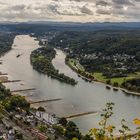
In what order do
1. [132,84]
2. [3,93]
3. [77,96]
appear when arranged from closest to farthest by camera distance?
1. [3,93]
2. [77,96]
3. [132,84]

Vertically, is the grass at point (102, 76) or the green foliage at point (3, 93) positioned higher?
the green foliage at point (3, 93)

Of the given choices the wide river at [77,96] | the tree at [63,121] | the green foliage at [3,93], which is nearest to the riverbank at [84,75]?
the wide river at [77,96]

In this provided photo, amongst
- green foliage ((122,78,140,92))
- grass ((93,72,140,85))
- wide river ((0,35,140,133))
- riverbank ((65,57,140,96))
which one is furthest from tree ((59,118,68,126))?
grass ((93,72,140,85))

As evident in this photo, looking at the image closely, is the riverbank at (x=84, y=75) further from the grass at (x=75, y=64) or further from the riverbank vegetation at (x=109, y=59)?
the riverbank vegetation at (x=109, y=59)

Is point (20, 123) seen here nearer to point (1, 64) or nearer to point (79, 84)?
point (79, 84)

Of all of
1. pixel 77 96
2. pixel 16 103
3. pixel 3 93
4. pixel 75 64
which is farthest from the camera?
pixel 75 64

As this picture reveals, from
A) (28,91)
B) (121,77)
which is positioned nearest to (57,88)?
(28,91)

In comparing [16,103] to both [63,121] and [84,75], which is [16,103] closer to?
[63,121]

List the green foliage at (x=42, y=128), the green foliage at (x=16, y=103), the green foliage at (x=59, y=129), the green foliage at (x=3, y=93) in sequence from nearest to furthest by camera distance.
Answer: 1. the green foliage at (x=59, y=129)
2. the green foliage at (x=42, y=128)
3. the green foliage at (x=16, y=103)
4. the green foliage at (x=3, y=93)

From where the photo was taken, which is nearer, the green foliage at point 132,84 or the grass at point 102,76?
the green foliage at point 132,84

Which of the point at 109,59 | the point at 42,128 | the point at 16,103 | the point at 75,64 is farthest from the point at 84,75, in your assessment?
the point at 42,128


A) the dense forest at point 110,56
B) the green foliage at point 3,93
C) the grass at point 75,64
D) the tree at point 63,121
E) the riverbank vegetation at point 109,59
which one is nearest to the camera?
the tree at point 63,121
